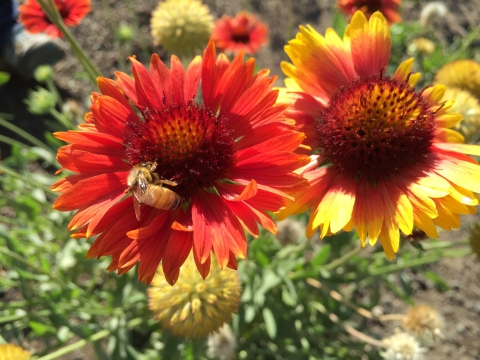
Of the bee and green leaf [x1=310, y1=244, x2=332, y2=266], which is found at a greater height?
the bee

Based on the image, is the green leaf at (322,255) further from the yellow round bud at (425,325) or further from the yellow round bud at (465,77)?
the yellow round bud at (465,77)

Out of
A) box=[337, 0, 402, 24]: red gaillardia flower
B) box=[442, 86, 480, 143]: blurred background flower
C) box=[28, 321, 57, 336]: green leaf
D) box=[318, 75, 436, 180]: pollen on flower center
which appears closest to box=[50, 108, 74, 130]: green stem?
box=[28, 321, 57, 336]: green leaf

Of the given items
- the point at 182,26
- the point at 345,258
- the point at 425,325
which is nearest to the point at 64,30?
the point at 182,26

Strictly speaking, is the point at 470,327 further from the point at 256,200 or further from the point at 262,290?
the point at 256,200

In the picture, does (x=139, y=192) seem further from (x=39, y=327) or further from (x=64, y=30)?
(x=39, y=327)

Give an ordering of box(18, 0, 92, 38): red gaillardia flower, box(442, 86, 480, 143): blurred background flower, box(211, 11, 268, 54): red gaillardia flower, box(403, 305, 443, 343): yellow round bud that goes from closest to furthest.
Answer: box(442, 86, 480, 143): blurred background flower → box(403, 305, 443, 343): yellow round bud → box(18, 0, 92, 38): red gaillardia flower → box(211, 11, 268, 54): red gaillardia flower

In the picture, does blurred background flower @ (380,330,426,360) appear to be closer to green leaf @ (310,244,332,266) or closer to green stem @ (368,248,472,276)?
green stem @ (368,248,472,276)
